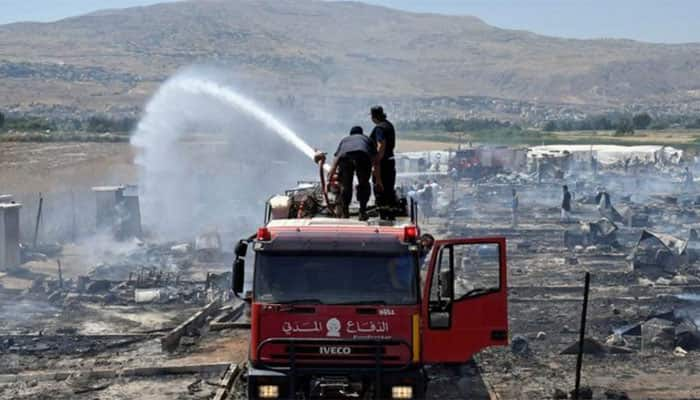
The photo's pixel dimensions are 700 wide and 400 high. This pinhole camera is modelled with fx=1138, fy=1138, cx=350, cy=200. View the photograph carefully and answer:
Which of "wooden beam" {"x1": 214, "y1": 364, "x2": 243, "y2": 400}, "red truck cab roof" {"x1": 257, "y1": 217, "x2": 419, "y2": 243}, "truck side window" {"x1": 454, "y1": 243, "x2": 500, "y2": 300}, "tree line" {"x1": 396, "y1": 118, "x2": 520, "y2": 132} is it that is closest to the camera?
"red truck cab roof" {"x1": 257, "y1": 217, "x2": 419, "y2": 243}

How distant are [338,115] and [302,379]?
85.3 m

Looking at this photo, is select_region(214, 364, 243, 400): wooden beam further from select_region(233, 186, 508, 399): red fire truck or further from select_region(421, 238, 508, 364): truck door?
select_region(421, 238, 508, 364): truck door

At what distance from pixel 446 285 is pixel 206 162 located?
139 feet

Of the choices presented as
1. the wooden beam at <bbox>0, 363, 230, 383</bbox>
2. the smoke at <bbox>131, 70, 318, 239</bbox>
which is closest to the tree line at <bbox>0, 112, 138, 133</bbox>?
the smoke at <bbox>131, 70, 318, 239</bbox>

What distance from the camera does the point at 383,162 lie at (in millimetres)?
13352

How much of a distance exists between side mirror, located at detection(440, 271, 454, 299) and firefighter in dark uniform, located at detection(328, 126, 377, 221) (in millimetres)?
1353

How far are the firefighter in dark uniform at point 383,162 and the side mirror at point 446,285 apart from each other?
1.48 m

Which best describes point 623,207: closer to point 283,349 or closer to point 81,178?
point 81,178

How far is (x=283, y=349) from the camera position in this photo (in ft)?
35.3

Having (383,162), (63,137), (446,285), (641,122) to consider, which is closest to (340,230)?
(446,285)

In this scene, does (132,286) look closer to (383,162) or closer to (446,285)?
(383,162)

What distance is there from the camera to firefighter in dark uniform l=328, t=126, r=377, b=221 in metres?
12.5

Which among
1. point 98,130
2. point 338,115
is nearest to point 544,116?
point 338,115

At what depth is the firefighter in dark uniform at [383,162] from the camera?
42.8ft
